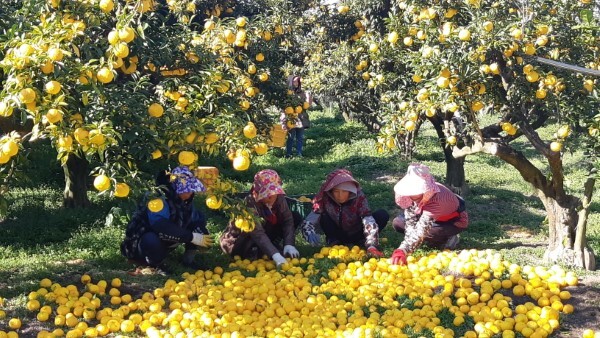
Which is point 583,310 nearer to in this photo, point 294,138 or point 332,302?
point 332,302

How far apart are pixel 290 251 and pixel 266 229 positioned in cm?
39

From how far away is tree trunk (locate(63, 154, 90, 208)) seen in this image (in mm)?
6996

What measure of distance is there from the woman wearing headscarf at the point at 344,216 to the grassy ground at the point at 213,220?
0.85 ft

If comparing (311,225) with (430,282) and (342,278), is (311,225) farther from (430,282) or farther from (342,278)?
(430,282)

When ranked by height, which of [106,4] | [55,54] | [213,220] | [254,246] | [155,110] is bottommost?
[213,220]

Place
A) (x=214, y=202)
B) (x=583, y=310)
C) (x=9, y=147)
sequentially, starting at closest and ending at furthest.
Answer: (x=9, y=147)
(x=214, y=202)
(x=583, y=310)

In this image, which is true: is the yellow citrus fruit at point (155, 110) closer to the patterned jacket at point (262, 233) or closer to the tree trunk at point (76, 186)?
the patterned jacket at point (262, 233)

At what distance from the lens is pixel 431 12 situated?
5.07 meters

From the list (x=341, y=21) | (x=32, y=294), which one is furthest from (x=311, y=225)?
(x=341, y=21)

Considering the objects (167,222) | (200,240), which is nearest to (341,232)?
(200,240)

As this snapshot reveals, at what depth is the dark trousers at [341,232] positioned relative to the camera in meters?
6.02

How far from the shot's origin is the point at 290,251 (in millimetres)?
5551

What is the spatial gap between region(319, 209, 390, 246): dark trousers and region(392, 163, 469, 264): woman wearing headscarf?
1.17ft

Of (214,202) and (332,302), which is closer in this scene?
(214,202)
